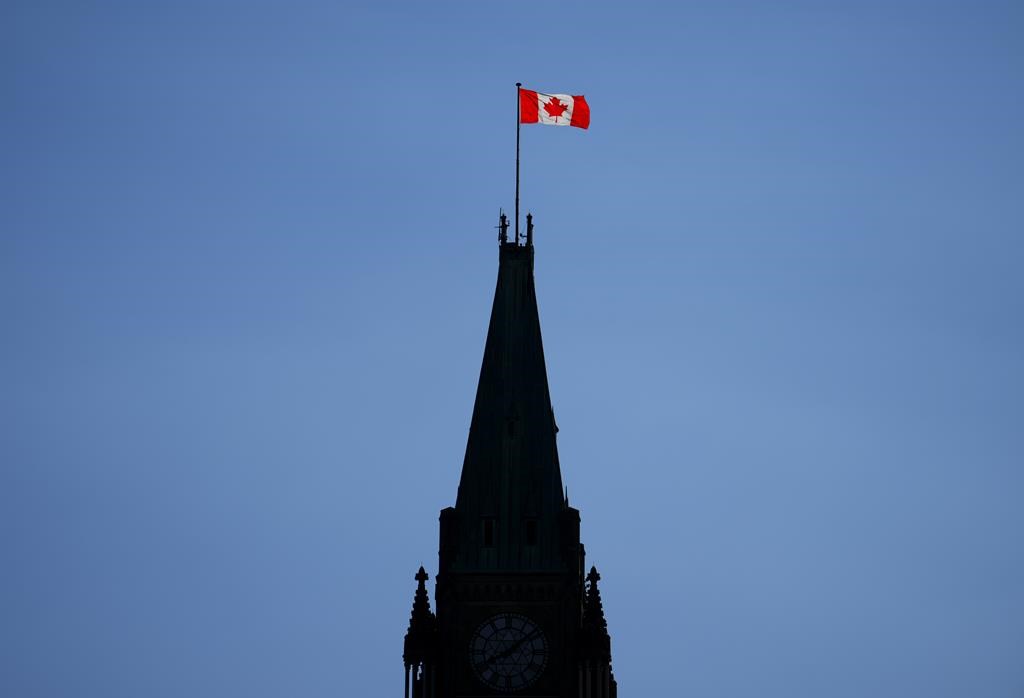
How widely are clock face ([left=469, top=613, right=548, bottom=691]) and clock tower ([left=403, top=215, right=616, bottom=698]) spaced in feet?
0.16

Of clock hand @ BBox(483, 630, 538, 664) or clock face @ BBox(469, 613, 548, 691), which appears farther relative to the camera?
clock hand @ BBox(483, 630, 538, 664)

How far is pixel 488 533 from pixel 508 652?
6.13 meters

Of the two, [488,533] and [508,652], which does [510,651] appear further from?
[488,533]

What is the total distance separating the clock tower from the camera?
637ft

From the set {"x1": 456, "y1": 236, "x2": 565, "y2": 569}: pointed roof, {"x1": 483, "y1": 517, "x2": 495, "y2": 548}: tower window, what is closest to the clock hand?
{"x1": 456, "y1": 236, "x2": 565, "y2": 569}: pointed roof

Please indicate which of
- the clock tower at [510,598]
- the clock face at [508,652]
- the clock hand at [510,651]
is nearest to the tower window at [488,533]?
the clock tower at [510,598]

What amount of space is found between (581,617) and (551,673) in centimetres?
334

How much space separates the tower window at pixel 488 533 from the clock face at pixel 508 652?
3.68 meters

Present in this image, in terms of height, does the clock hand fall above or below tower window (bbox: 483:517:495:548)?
below

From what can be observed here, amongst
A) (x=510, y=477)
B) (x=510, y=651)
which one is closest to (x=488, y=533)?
(x=510, y=477)

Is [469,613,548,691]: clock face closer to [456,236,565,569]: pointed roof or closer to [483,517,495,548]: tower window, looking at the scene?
[456,236,565,569]: pointed roof

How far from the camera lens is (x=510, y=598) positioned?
7682 inches

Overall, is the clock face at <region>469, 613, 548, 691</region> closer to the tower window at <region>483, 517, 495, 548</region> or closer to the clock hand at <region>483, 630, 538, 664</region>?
the clock hand at <region>483, 630, 538, 664</region>

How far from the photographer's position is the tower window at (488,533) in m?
196
